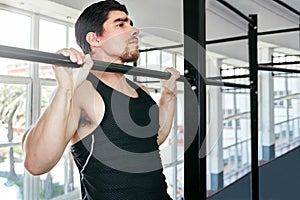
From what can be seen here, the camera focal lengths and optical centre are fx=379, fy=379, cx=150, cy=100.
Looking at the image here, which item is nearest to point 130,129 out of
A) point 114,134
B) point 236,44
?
point 114,134

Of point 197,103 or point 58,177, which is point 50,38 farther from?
point 197,103

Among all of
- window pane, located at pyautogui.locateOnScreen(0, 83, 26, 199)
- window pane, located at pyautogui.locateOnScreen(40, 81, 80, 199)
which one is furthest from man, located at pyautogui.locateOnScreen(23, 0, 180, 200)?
window pane, located at pyautogui.locateOnScreen(40, 81, 80, 199)

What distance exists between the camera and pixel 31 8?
3135mm

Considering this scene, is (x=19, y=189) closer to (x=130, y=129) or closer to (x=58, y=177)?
(x=58, y=177)

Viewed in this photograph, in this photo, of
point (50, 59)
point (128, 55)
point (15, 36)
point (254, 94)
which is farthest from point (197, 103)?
point (15, 36)

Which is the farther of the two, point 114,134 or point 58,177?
point 58,177

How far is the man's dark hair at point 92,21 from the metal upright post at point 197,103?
20cm

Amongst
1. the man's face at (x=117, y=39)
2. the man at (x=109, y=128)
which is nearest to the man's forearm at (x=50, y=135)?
the man at (x=109, y=128)

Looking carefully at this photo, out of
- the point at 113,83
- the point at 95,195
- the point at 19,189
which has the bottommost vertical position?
the point at 19,189

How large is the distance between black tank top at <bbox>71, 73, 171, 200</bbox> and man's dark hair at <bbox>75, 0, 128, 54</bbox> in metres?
0.12

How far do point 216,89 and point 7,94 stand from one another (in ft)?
12.0

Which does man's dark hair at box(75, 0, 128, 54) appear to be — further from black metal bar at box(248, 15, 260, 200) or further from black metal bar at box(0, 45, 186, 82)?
black metal bar at box(248, 15, 260, 200)

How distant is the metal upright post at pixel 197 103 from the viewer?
91 cm

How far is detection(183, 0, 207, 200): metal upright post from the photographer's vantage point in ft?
2.99
